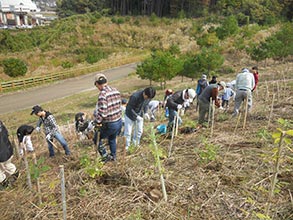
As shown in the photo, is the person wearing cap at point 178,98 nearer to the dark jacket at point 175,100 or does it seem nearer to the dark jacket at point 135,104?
the dark jacket at point 175,100

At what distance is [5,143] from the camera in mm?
3613

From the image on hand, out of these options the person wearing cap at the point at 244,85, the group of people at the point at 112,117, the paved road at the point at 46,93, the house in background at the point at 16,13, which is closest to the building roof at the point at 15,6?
the house in background at the point at 16,13

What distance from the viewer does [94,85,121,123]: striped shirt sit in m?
3.75

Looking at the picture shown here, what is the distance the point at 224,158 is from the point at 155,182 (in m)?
1.10

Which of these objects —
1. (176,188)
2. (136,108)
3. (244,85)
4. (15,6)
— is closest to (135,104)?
(136,108)

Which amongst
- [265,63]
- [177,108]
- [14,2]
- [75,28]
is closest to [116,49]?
[75,28]

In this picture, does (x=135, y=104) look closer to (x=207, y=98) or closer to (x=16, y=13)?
(x=207, y=98)

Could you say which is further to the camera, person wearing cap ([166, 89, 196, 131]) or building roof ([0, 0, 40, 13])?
building roof ([0, 0, 40, 13])

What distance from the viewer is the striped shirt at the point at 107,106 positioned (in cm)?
375

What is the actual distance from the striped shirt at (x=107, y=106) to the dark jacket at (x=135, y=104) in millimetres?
586

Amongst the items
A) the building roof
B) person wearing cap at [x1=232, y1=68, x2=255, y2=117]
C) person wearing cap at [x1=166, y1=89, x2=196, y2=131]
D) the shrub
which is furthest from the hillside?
the building roof

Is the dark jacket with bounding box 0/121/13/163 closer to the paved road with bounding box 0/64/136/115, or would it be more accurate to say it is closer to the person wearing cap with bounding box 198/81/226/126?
the person wearing cap with bounding box 198/81/226/126

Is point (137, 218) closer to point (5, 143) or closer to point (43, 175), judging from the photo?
point (43, 175)

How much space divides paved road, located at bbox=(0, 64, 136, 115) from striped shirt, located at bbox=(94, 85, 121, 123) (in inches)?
552
